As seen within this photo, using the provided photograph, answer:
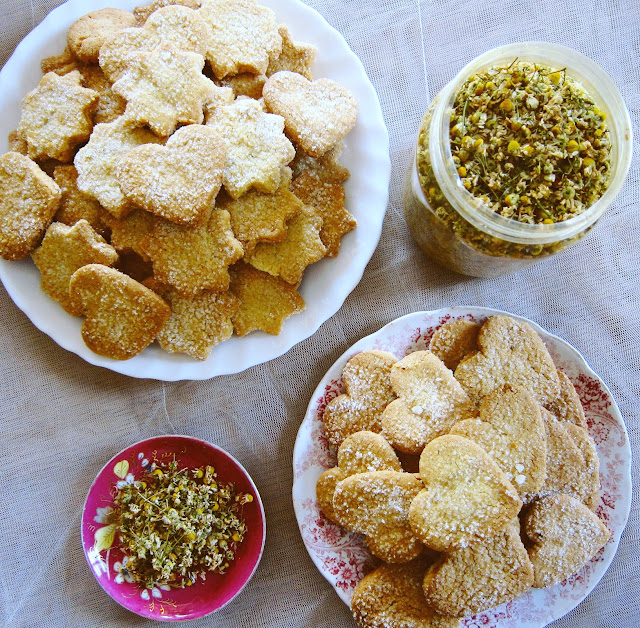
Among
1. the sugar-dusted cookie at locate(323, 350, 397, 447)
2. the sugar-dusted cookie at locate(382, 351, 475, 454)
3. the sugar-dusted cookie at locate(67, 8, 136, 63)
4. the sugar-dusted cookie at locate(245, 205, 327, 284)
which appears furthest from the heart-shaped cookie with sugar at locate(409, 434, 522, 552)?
the sugar-dusted cookie at locate(67, 8, 136, 63)

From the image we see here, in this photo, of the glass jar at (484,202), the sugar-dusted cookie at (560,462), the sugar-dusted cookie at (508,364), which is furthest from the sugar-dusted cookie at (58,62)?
the sugar-dusted cookie at (560,462)

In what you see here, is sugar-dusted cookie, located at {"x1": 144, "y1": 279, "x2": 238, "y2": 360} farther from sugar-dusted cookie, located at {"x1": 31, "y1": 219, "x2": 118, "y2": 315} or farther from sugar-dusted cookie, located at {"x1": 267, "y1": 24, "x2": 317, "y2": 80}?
sugar-dusted cookie, located at {"x1": 267, "y1": 24, "x2": 317, "y2": 80}

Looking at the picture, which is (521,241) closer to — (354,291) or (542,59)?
(542,59)

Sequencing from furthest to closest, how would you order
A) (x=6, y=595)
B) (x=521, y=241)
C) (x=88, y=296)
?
(x=6, y=595) → (x=88, y=296) → (x=521, y=241)

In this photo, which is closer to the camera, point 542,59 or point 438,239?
point 542,59

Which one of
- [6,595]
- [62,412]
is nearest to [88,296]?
[62,412]
